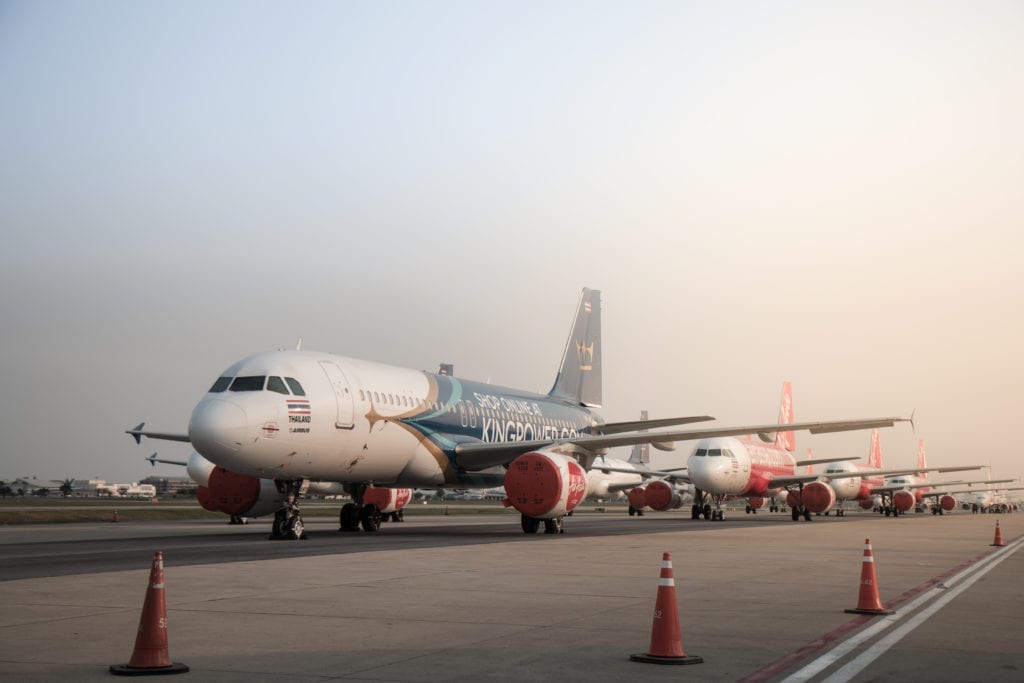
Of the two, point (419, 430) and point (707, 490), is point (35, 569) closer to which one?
point (419, 430)

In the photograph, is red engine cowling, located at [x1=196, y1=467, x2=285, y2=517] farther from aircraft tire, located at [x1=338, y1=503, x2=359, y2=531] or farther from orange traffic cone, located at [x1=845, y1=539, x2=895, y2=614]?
orange traffic cone, located at [x1=845, y1=539, x2=895, y2=614]

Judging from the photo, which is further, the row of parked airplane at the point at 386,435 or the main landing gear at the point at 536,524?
the main landing gear at the point at 536,524

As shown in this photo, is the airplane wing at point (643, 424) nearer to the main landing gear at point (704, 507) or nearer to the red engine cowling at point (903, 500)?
the main landing gear at point (704, 507)

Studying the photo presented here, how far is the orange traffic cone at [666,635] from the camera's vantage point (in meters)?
7.82

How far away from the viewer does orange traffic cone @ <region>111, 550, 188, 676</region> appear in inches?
280

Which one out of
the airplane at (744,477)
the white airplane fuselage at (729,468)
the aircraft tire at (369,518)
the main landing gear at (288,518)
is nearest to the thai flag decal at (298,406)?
the main landing gear at (288,518)

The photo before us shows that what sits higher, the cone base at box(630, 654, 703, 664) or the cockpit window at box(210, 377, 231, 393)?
the cockpit window at box(210, 377, 231, 393)

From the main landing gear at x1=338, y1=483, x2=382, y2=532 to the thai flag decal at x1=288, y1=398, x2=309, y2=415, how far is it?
20.6ft

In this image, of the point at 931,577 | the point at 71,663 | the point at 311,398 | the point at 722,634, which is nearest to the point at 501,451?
the point at 311,398

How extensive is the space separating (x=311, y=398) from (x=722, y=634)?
47.5 ft

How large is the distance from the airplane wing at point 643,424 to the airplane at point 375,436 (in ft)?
0.17

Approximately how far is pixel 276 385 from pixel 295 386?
1.63 feet

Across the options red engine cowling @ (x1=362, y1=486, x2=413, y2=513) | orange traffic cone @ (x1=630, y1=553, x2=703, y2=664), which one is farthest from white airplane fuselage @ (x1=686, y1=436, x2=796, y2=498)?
orange traffic cone @ (x1=630, y1=553, x2=703, y2=664)

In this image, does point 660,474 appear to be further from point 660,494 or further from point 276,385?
point 276,385
